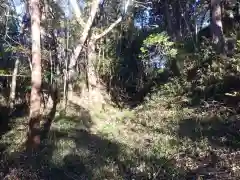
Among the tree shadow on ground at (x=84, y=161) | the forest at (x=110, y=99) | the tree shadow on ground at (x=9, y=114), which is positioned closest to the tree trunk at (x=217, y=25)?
the forest at (x=110, y=99)

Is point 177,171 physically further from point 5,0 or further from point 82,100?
point 5,0

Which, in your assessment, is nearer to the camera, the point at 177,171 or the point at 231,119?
the point at 177,171

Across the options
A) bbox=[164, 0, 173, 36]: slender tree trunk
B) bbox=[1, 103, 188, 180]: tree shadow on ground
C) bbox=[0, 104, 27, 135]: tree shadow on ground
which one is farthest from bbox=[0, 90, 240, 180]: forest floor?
bbox=[164, 0, 173, 36]: slender tree trunk

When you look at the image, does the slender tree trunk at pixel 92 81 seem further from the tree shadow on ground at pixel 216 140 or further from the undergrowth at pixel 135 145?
the tree shadow on ground at pixel 216 140

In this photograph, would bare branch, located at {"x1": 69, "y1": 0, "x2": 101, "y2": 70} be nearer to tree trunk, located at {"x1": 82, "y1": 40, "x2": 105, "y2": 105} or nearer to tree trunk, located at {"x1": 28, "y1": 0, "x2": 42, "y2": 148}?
tree trunk, located at {"x1": 82, "y1": 40, "x2": 105, "y2": 105}

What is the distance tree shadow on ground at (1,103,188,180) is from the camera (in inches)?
434

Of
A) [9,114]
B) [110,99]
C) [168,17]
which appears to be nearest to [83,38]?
[110,99]

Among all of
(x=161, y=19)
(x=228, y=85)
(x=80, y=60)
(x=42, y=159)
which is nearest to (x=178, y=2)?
(x=161, y=19)

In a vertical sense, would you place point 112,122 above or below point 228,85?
below

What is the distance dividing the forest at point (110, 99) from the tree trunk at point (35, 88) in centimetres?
4

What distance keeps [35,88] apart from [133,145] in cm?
427

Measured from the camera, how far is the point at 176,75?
21609mm

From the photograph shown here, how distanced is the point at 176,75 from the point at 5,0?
1056 cm

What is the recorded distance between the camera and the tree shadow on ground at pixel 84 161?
11017mm
